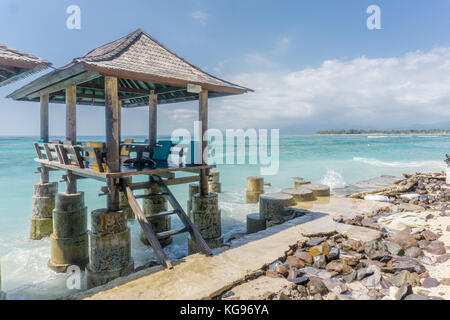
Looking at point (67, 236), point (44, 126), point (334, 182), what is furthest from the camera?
point (334, 182)

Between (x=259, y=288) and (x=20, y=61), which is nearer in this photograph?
(x=259, y=288)

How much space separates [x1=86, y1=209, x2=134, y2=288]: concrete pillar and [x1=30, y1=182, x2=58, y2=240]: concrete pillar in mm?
4495

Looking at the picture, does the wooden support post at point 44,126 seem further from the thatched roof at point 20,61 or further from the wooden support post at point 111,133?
the wooden support post at point 111,133

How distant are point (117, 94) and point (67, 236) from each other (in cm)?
383

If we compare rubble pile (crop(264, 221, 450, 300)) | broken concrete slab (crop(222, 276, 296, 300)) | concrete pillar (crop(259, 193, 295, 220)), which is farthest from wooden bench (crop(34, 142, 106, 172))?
concrete pillar (crop(259, 193, 295, 220))

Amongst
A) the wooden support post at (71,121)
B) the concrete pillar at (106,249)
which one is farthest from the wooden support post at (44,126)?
the concrete pillar at (106,249)

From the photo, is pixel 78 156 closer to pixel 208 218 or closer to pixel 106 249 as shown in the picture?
pixel 106 249

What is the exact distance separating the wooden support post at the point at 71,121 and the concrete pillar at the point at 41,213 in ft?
7.40

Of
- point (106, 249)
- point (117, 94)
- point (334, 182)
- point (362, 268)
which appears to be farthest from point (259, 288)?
point (334, 182)

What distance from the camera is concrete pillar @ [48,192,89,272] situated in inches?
259

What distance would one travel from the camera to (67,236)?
21.6ft

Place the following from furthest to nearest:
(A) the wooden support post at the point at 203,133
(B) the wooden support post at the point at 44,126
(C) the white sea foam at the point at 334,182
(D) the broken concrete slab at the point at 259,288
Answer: (C) the white sea foam at the point at 334,182, (B) the wooden support post at the point at 44,126, (A) the wooden support post at the point at 203,133, (D) the broken concrete slab at the point at 259,288

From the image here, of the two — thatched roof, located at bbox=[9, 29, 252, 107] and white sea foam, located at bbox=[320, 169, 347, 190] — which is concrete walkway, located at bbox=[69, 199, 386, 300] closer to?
thatched roof, located at bbox=[9, 29, 252, 107]

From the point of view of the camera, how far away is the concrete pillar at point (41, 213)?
8469 millimetres
